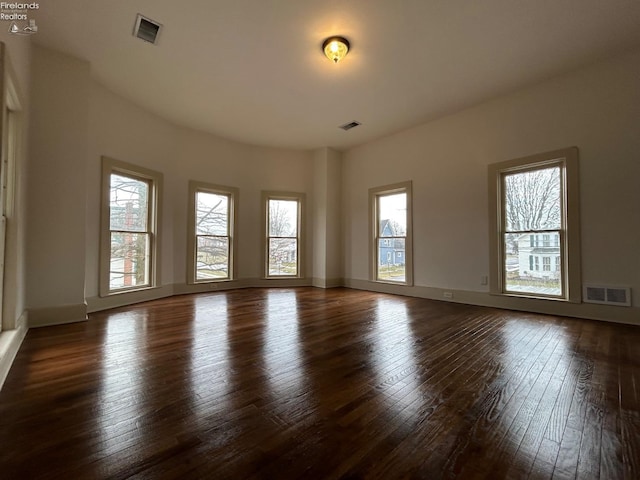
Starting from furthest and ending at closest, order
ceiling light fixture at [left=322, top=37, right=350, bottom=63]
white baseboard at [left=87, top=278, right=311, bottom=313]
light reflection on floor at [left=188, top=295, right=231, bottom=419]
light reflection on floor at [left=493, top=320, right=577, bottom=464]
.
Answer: white baseboard at [left=87, top=278, right=311, bottom=313] → ceiling light fixture at [left=322, top=37, right=350, bottom=63] → light reflection on floor at [left=188, top=295, right=231, bottom=419] → light reflection on floor at [left=493, top=320, right=577, bottom=464]

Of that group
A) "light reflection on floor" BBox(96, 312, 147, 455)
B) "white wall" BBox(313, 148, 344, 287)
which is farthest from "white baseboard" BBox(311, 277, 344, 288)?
"light reflection on floor" BBox(96, 312, 147, 455)

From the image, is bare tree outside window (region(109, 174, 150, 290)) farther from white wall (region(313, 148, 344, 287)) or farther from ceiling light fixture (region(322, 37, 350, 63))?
ceiling light fixture (region(322, 37, 350, 63))

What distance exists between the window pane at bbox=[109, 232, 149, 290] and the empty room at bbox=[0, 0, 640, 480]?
40 mm

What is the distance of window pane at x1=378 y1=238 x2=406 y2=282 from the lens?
576 centimetres

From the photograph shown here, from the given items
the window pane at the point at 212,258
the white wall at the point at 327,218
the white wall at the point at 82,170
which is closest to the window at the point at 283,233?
the white wall at the point at 327,218

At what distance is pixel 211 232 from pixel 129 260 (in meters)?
1.63

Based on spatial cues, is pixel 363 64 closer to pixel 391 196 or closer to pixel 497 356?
pixel 391 196

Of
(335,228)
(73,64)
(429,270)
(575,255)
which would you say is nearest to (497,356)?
(575,255)

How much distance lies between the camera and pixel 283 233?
22.2ft

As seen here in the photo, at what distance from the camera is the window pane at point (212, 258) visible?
19.1 feet

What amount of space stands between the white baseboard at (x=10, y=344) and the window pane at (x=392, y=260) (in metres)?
5.36

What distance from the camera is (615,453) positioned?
4.19 ft

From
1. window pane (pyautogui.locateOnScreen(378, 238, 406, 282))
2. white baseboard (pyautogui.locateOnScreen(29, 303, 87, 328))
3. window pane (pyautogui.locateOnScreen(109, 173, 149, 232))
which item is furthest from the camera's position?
window pane (pyautogui.locateOnScreen(378, 238, 406, 282))

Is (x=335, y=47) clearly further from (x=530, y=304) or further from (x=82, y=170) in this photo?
(x=530, y=304)
